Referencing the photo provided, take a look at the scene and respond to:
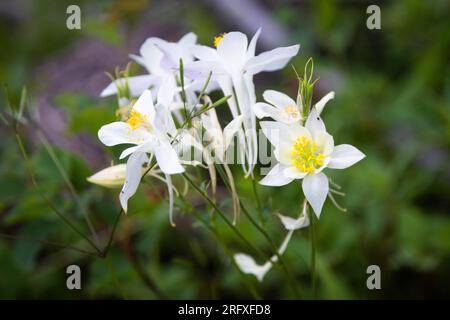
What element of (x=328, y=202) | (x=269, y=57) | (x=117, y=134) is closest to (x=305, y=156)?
(x=269, y=57)

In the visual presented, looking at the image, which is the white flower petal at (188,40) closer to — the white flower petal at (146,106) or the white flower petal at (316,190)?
the white flower petal at (146,106)

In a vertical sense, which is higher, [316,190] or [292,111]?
[292,111]

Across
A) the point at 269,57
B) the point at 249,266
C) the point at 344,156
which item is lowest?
the point at 249,266

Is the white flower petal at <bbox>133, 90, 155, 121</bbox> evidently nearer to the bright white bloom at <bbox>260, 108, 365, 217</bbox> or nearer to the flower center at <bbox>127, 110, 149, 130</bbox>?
the flower center at <bbox>127, 110, 149, 130</bbox>

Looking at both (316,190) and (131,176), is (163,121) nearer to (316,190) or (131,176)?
(131,176)

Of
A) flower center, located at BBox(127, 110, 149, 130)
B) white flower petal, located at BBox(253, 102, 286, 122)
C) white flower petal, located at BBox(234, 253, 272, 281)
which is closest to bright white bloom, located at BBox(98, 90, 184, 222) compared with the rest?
flower center, located at BBox(127, 110, 149, 130)

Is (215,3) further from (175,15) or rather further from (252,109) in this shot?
(252,109)
